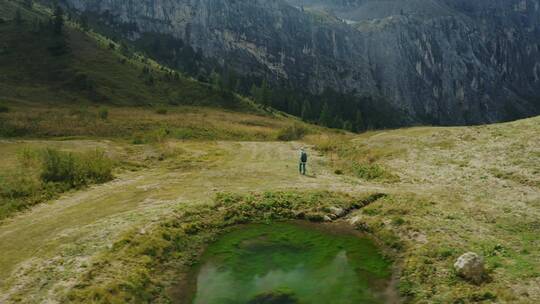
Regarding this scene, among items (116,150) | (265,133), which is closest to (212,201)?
(116,150)

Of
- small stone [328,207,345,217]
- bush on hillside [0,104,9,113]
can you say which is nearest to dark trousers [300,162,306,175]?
small stone [328,207,345,217]

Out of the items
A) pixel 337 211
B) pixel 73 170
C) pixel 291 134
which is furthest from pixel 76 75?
pixel 337 211

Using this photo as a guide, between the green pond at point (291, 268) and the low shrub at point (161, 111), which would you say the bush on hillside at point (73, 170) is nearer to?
the green pond at point (291, 268)

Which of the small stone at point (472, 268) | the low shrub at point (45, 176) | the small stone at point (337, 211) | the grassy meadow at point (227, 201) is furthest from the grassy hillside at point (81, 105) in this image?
the small stone at point (472, 268)

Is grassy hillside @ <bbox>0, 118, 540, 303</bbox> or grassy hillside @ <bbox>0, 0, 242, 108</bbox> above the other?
grassy hillside @ <bbox>0, 0, 242, 108</bbox>

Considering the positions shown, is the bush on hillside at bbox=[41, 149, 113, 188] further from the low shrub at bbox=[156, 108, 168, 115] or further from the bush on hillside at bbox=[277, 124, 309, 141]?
the low shrub at bbox=[156, 108, 168, 115]
